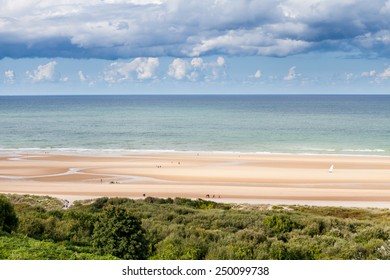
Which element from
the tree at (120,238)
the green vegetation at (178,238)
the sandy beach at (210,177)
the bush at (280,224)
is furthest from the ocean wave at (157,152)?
the tree at (120,238)

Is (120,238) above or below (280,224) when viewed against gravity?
above

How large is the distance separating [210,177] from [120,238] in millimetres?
35135

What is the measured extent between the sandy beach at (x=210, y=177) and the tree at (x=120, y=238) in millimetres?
24328

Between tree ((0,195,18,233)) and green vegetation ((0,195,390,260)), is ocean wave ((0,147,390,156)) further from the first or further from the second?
tree ((0,195,18,233))

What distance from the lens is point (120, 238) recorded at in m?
14.5

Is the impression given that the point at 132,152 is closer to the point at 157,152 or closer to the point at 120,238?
the point at 157,152

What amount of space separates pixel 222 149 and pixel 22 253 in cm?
6411

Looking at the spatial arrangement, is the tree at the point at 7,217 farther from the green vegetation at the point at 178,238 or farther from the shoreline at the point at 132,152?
the shoreline at the point at 132,152

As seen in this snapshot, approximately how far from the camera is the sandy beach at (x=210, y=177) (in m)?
41.0

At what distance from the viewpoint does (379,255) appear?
15578mm

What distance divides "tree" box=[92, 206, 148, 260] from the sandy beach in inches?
958

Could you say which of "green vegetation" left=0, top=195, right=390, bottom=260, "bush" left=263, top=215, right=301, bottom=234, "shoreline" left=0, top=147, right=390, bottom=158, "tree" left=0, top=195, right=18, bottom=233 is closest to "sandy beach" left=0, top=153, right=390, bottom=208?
"shoreline" left=0, top=147, right=390, bottom=158

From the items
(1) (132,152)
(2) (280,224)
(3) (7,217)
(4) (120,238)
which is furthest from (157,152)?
(4) (120,238)

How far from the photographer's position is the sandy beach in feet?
134
